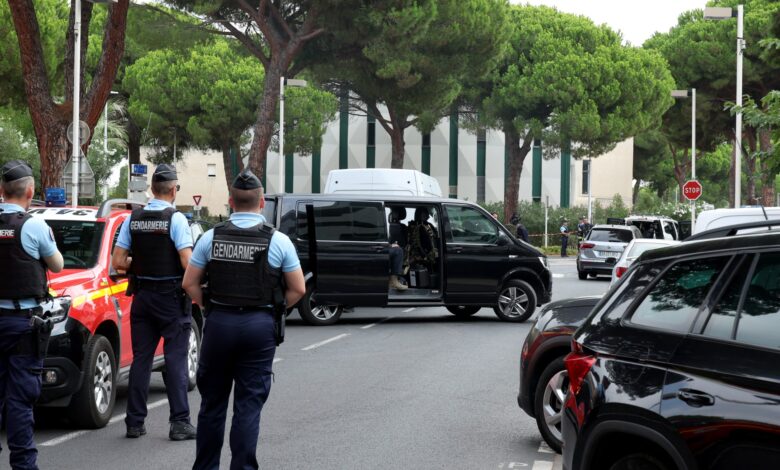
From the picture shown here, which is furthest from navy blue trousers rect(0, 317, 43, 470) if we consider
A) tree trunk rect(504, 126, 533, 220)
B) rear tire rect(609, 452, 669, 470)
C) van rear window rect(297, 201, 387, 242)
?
tree trunk rect(504, 126, 533, 220)

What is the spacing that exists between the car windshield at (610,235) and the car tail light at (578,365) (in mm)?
28091

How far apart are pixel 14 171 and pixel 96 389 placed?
2529mm

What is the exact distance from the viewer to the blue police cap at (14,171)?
22.2ft

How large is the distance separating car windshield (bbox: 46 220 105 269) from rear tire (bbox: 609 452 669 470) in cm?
574

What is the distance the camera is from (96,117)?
22.8m

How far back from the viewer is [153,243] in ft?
26.7

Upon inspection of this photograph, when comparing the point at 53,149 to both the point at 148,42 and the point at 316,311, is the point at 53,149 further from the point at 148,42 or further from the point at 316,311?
the point at 148,42

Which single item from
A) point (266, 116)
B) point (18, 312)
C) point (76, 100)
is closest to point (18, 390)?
point (18, 312)

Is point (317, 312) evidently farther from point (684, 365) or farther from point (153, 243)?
point (684, 365)

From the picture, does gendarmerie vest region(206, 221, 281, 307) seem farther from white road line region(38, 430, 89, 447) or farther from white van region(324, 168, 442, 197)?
white van region(324, 168, 442, 197)

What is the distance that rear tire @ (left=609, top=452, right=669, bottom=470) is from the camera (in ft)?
14.5

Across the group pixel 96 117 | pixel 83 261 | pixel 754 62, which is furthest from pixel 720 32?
pixel 83 261

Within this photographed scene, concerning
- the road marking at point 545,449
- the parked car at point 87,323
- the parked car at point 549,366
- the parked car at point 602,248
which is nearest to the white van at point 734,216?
the parked car at point 549,366

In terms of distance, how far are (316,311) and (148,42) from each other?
16.8 meters
